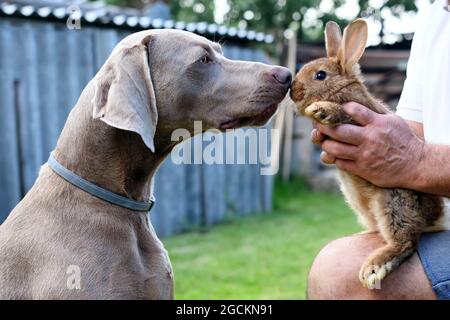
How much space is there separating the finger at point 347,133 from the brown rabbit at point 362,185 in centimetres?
3

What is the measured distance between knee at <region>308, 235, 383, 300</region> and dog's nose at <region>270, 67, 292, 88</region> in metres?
0.82

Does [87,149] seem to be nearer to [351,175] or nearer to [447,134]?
[351,175]

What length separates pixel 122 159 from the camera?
275cm

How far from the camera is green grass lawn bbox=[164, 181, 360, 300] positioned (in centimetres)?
575

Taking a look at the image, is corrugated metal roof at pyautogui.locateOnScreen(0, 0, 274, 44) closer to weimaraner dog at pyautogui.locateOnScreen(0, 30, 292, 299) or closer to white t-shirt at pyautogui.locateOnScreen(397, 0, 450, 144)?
weimaraner dog at pyautogui.locateOnScreen(0, 30, 292, 299)

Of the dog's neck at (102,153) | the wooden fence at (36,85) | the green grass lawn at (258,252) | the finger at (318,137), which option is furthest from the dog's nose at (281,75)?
the wooden fence at (36,85)

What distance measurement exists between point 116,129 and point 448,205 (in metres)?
1.55

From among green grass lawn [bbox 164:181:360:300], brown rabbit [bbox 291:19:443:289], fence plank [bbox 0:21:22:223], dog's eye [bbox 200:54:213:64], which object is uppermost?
dog's eye [bbox 200:54:213:64]

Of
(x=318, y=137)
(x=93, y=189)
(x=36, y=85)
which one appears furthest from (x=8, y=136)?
(x=318, y=137)

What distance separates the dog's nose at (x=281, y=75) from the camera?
293cm

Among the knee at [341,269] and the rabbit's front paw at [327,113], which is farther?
the knee at [341,269]

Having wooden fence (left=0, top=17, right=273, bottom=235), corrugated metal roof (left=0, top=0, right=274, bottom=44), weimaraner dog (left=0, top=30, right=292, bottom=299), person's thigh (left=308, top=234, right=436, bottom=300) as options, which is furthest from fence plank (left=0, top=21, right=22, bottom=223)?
person's thigh (left=308, top=234, right=436, bottom=300)

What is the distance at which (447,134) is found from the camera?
9.87ft

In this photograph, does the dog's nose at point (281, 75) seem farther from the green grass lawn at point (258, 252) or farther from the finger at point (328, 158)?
the green grass lawn at point (258, 252)
